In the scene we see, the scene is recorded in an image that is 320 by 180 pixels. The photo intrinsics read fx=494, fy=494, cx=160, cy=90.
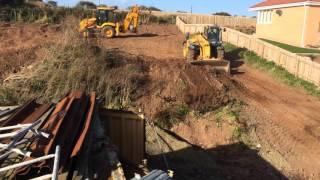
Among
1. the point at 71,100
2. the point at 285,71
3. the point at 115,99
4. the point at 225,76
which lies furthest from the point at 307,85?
the point at 71,100

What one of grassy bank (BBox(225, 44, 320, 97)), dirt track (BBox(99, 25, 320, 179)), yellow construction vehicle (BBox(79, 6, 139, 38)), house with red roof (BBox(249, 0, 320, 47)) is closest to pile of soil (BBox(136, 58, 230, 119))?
dirt track (BBox(99, 25, 320, 179))

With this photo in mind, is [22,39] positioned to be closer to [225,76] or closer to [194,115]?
[225,76]

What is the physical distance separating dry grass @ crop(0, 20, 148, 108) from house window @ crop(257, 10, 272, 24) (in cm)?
2324

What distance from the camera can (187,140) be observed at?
731 inches

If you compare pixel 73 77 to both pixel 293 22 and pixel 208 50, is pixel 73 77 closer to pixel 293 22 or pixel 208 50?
pixel 208 50

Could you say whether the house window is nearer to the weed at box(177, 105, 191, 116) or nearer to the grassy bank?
the grassy bank

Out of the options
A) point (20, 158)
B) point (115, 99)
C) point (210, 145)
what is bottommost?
point (210, 145)

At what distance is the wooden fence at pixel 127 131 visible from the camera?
39.2ft

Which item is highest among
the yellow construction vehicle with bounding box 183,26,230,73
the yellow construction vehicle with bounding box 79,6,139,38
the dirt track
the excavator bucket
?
the yellow construction vehicle with bounding box 79,6,139,38

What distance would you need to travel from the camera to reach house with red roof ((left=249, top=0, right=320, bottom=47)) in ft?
117

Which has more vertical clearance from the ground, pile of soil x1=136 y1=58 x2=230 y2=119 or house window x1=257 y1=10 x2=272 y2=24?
house window x1=257 y1=10 x2=272 y2=24

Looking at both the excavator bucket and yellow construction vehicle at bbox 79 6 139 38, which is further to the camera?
yellow construction vehicle at bbox 79 6 139 38

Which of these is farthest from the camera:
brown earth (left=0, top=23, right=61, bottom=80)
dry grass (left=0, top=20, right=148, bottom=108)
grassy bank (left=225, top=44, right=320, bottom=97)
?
grassy bank (left=225, top=44, right=320, bottom=97)

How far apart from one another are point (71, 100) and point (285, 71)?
1971 cm
